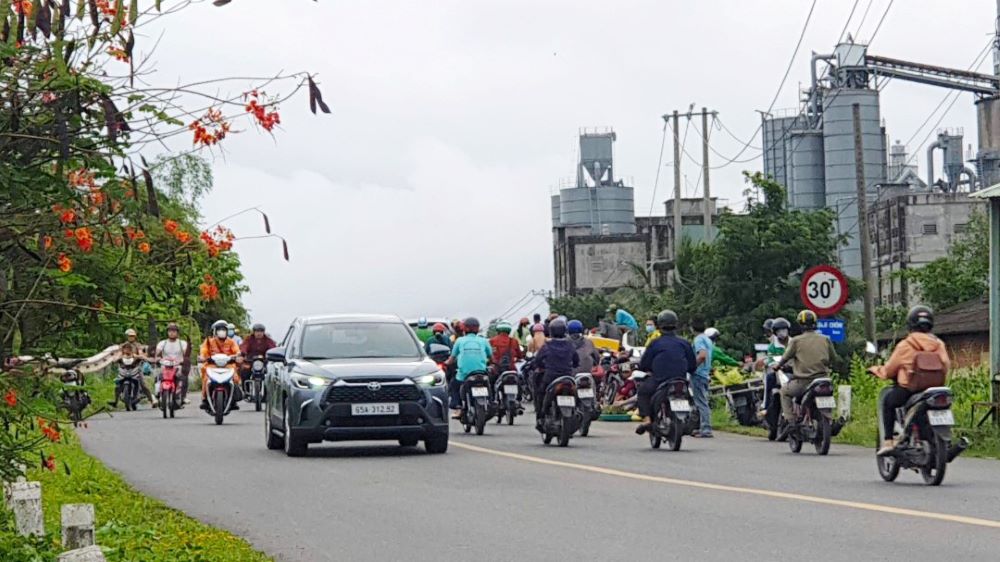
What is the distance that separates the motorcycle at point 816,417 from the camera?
2114 centimetres

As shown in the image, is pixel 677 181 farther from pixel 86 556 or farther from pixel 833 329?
pixel 86 556

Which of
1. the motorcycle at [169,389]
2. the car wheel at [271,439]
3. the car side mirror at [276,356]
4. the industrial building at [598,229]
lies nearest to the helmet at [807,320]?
the car side mirror at [276,356]

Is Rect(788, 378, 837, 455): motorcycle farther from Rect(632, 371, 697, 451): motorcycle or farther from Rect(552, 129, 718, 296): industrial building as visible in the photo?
Rect(552, 129, 718, 296): industrial building

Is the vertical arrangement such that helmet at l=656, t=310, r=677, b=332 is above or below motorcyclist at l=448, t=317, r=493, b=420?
above

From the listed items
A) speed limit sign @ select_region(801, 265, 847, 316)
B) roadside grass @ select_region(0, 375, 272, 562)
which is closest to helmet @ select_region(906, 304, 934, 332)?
roadside grass @ select_region(0, 375, 272, 562)

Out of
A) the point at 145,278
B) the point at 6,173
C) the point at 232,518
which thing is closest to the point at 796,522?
the point at 232,518

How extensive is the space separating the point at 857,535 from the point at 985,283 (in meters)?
64.5

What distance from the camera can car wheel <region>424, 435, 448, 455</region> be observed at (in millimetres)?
21109

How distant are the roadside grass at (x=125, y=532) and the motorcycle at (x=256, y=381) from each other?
19.1 metres

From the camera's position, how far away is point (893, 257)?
95.7m

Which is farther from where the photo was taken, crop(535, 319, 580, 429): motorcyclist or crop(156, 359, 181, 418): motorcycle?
crop(156, 359, 181, 418): motorcycle

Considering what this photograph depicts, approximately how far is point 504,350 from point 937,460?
1328 cm

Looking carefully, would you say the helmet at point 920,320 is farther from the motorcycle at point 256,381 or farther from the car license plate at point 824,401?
the motorcycle at point 256,381

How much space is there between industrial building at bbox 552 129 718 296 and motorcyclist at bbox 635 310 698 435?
100 meters
